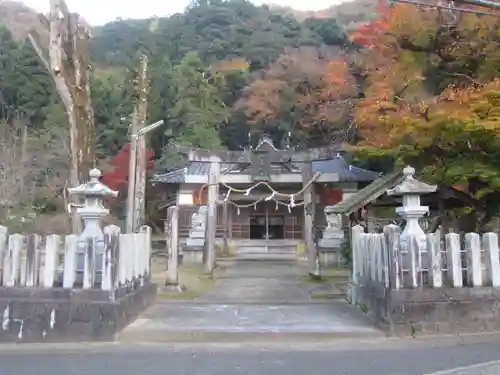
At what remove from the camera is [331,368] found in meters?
6.27

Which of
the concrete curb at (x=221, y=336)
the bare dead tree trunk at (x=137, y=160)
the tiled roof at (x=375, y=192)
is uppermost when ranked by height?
the bare dead tree trunk at (x=137, y=160)

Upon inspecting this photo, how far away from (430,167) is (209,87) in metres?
30.1

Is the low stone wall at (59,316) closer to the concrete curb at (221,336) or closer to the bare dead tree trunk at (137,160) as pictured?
the concrete curb at (221,336)

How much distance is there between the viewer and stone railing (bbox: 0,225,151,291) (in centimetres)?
800

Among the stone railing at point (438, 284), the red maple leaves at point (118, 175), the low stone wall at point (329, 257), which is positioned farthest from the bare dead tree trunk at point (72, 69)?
the red maple leaves at point (118, 175)

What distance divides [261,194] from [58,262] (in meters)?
23.0

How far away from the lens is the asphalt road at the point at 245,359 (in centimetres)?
616

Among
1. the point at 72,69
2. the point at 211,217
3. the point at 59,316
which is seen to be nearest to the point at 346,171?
the point at 211,217

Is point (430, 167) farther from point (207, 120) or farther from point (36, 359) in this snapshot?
point (207, 120)

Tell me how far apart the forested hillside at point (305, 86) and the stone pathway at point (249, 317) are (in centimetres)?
396

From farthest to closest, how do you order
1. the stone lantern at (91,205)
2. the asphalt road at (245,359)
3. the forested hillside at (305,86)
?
the forested hillside at (305,86), the stone lantern at (91,205), the asphalt road at (245,359)

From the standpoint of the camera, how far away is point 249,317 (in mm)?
9586

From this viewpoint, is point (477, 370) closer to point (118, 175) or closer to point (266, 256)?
point (266, 256)

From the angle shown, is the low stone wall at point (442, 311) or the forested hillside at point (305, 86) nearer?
the low stone wall at point (442, 311)
